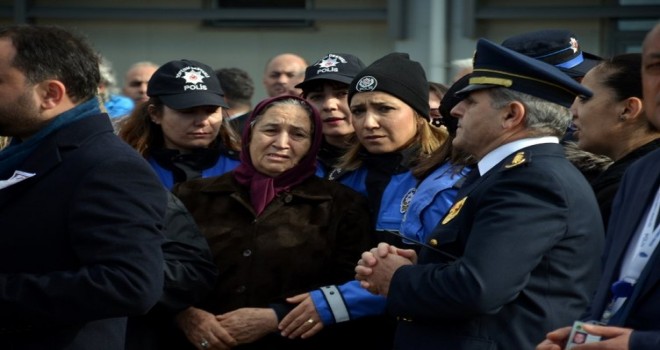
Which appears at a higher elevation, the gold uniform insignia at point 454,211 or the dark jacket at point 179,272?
the gold uniform insignia at point 454,211

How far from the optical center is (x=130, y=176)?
10.5ft

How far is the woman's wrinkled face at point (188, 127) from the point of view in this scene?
515cm

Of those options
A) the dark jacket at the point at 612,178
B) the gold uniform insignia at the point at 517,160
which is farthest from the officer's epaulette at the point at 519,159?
the dark jacket at the point at 612,178

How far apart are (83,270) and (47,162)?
1.08 ft

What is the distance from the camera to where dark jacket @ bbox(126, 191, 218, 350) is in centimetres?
402

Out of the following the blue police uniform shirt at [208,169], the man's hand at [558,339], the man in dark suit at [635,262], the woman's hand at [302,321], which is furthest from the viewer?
the blue police uniform shirt at [208,169]

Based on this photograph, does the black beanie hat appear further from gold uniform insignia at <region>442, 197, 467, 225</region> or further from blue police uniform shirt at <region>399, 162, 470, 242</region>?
gold uniform insignia at <region>442, 197, 467, 225</region>

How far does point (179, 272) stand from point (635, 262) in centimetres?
173

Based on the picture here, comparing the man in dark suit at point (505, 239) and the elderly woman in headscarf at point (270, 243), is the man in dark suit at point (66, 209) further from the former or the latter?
the elderly woman in headscarf at point (270, 243)

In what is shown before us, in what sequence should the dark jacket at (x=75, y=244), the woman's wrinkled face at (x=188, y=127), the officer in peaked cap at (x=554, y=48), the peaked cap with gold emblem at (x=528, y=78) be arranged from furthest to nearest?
1. the woman's wrinkled face at (x=188, y=127)
2. the officer in peaked cap at (x=554, y=48)
3. the peaked cap with gold emblem at (x=528, y=78)
4. the dark jacket at (x=75, y=244)

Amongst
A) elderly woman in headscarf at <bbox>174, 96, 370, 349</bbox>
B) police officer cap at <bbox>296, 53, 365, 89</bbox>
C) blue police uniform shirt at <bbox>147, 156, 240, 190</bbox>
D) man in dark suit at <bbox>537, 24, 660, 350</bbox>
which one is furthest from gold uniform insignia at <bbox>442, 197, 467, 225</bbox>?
blue police uniform shirt at <bbox>147, 156, 240, 190</bbox>

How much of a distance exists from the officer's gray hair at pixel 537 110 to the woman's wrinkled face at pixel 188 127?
2.03 meters

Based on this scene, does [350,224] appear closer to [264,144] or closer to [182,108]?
[264,144]

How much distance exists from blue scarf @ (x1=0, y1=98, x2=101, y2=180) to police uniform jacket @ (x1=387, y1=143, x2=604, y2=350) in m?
1.01
